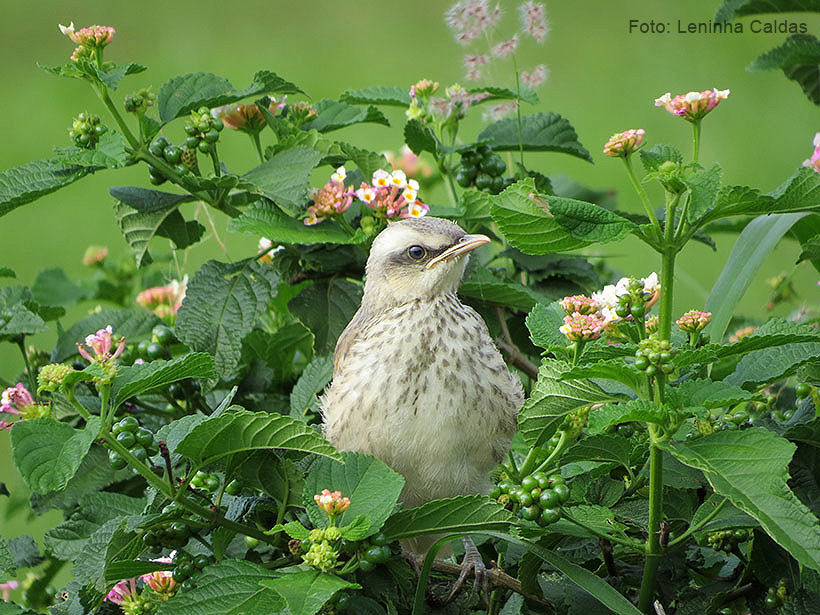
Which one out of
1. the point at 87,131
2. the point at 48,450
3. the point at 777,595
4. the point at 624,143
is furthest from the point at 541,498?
the point at 87,131

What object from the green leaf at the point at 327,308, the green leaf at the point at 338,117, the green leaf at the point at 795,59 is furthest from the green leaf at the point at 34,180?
the green leaf at the point at 795,59

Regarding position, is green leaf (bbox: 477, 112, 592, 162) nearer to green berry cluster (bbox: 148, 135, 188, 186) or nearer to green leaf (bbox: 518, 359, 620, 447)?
green berry cluster (bbox: 148, 135, 188, 186)

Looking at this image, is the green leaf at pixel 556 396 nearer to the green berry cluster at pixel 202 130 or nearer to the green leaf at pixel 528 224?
the green leaf at pixel 528 224

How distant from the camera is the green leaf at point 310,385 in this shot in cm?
243

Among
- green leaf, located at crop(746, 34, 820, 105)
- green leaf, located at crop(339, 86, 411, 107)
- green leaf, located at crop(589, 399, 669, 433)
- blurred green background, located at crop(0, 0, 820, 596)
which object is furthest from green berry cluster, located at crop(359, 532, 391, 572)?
blurred green background, located at crop(0, 0, 820, 596)

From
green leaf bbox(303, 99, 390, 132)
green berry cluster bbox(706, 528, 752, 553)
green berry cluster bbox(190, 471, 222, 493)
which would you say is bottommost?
green berry cluster bbox(706, 528, 752, 553)

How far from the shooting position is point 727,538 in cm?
203

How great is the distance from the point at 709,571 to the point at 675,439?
48 cm

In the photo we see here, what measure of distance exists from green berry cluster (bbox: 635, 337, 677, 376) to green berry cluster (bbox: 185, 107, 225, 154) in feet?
4.53

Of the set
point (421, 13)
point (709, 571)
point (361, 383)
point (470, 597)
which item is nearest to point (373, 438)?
point (361, 383)

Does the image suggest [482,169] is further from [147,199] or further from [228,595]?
[228,595]

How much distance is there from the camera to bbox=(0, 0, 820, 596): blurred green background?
6773mm

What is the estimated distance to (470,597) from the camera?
77.9 inches

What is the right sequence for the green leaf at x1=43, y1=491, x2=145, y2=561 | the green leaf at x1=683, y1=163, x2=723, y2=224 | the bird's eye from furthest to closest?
the bird's eye < the green leaf at x1=43, y1=491, x2=145, y2=561 < the green leaf at x1=683, y1=163, x2=723, y2=224
